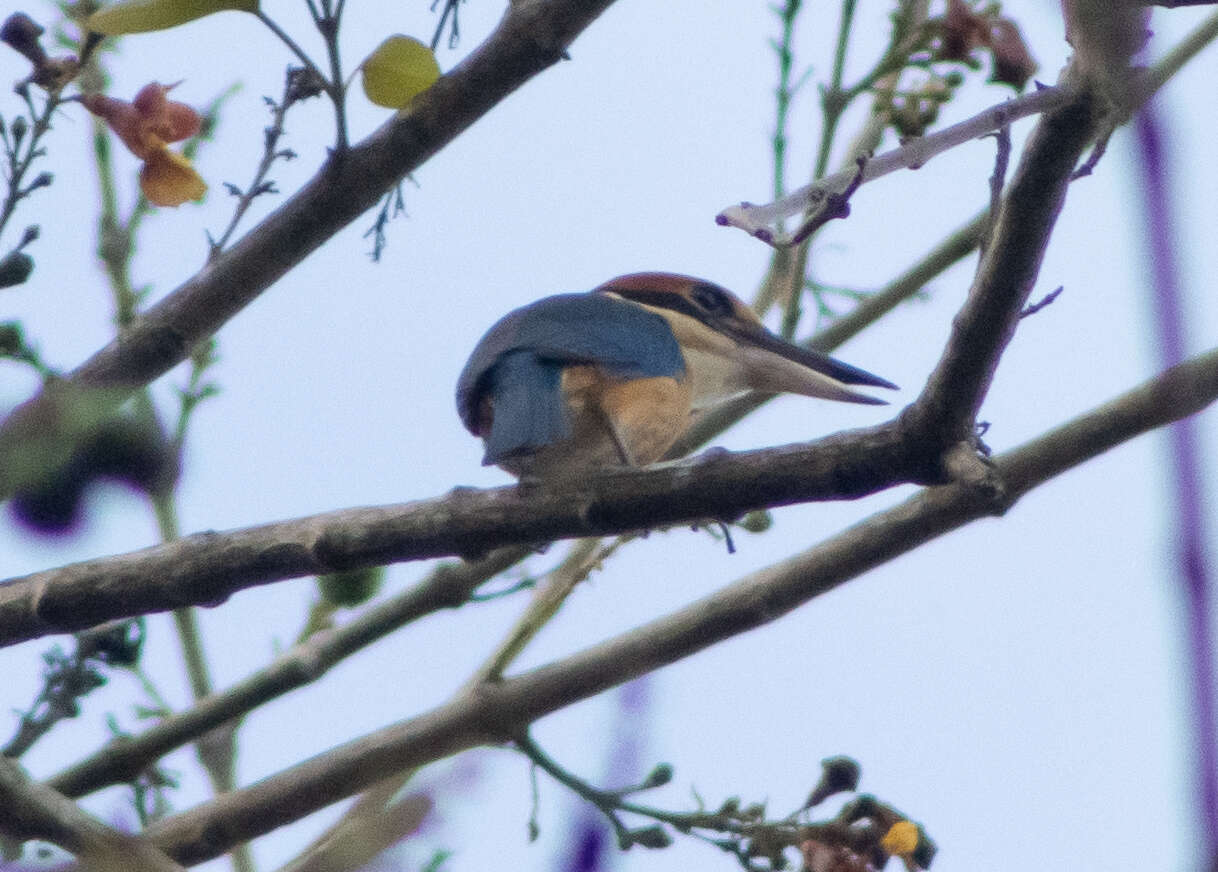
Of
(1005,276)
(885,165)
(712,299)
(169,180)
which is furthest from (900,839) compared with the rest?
(712,299)

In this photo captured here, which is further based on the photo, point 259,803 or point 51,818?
point 259,803

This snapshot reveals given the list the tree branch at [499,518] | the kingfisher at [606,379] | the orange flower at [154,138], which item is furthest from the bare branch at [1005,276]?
the orange flower at [154,138]

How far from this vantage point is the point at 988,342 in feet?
5.96

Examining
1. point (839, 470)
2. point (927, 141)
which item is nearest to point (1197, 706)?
point (927, 141)

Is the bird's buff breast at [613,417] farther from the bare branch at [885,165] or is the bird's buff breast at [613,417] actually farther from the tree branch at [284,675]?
the bare branch at [885,165]

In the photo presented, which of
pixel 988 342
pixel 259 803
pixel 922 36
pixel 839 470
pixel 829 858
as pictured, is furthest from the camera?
pixel 922 36

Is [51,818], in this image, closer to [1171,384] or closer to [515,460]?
[515,460]

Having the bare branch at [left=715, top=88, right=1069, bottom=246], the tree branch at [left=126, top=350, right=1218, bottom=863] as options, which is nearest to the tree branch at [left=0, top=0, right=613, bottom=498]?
the tree branch at [left=126, top=350, right=1218, bottom=863]

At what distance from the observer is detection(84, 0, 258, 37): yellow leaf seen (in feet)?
6.33

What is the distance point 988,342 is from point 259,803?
1.54 meters

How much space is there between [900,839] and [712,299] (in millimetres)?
2244

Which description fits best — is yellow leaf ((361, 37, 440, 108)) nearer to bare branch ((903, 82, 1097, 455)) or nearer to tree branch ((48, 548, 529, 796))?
bare branch ((903, 82, 1097, 455))

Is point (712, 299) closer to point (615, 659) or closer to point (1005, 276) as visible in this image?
point (615, 659)

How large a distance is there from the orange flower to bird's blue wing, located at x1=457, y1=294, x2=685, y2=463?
79 cm
